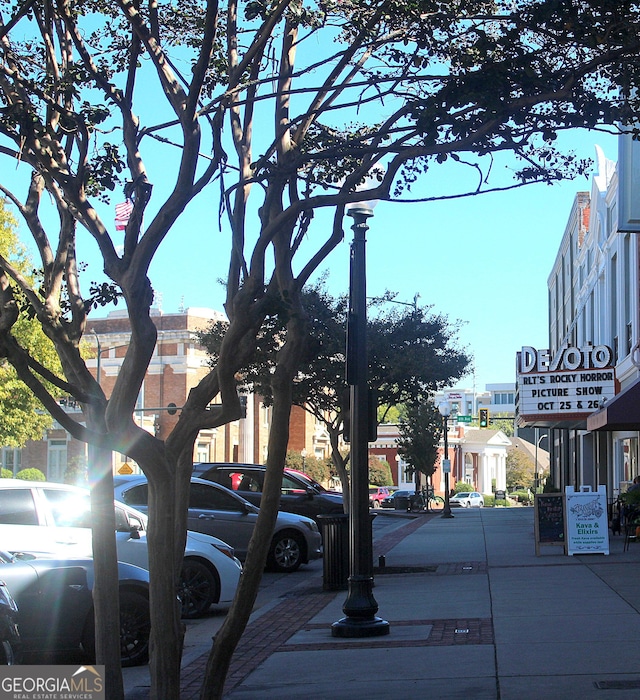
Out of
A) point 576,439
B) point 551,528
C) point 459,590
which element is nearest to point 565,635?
point 459,590

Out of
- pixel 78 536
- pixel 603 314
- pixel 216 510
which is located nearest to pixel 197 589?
pixel 78 536

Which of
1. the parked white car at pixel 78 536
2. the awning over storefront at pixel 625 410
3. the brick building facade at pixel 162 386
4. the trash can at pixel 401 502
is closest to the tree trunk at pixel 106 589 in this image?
the parked white car at pixel 78 536

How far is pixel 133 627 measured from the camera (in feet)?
30.4

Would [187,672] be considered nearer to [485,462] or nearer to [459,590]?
[459,590]

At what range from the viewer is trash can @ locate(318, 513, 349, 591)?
47.8 feet

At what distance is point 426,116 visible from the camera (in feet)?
23.2

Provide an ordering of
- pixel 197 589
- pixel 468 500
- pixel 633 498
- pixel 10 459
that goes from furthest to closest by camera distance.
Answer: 1. pixel 468 500
2. pixel 10 459
3. pixel 633 498
4. pixel 197 589

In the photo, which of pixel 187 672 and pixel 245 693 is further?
pixel 187 672

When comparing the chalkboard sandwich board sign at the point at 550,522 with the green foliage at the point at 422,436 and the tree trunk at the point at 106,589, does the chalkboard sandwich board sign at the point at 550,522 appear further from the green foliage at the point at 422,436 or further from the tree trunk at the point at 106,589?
the green foliage at the point at 422,436

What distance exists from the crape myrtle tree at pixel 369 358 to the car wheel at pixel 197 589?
7.43 metres

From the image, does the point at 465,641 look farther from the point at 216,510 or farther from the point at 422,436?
the point at 422,436

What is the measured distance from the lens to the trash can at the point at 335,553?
14.6 metres

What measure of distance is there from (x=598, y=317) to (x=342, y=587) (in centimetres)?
2014

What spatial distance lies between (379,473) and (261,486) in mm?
55994
